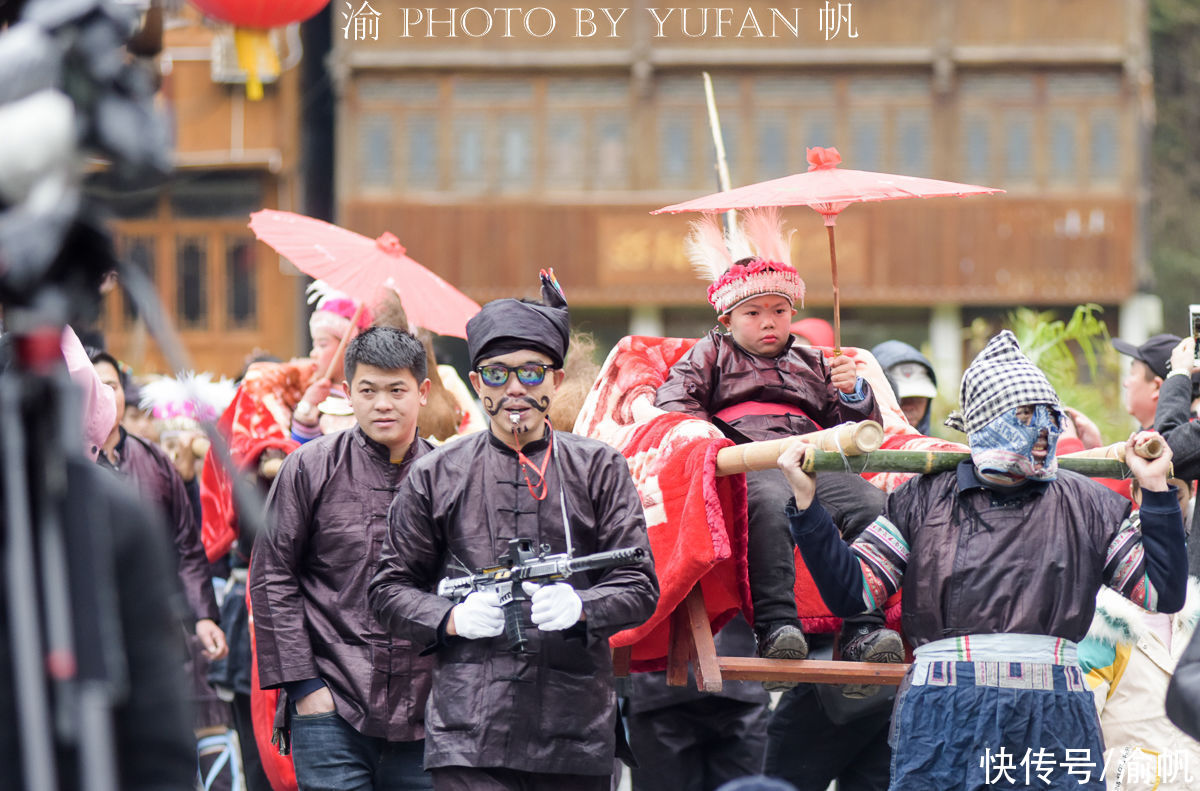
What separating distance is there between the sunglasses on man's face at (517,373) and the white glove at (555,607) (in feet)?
1.98

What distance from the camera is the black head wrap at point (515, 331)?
4.57m

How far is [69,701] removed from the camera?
2.21 meters

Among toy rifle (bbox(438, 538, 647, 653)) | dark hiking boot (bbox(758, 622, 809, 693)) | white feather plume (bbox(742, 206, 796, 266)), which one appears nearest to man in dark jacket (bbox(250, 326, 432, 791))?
toy rifle (bbox(438, 538, 647, 653))

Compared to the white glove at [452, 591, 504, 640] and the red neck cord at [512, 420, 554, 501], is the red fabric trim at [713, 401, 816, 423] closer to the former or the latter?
the red neck cord at [512, 420, 554, 501]

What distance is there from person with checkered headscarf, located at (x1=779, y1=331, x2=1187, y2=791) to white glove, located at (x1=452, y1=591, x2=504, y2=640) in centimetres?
84

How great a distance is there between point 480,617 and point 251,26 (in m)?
2.15

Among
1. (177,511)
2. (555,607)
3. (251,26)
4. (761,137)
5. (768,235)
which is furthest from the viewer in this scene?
(761,137)

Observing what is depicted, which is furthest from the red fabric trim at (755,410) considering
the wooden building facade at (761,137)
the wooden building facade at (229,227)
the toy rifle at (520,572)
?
the wooden building facade at (229,227)

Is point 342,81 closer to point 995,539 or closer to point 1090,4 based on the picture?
point 1090,4

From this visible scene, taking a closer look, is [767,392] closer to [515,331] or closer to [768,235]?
[768,235]

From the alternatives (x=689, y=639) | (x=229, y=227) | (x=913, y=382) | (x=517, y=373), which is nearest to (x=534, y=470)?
(x=517, y=373)

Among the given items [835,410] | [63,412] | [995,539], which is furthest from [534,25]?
[63,412]

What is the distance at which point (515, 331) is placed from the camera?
4555 mm

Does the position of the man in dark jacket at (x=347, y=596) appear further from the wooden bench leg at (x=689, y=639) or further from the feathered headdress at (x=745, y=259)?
the feathered headdress at (x=745, y=259)
